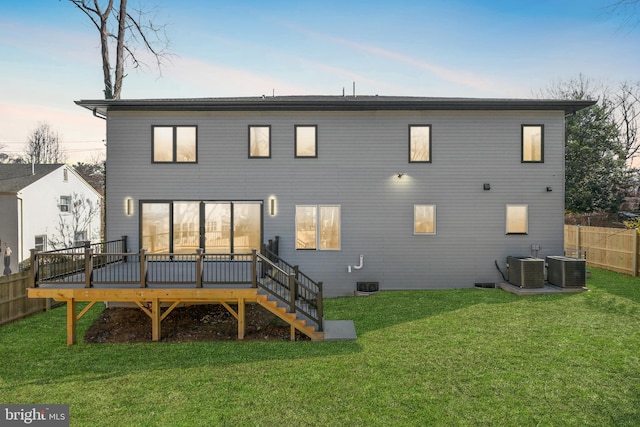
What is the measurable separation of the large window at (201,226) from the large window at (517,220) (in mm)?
8596

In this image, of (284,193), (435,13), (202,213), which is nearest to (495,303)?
(284,193)

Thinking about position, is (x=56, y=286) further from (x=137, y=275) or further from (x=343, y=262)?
(x=343, y=262)

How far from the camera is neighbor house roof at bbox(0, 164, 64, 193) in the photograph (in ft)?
65.6

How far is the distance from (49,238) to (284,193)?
19503 mm

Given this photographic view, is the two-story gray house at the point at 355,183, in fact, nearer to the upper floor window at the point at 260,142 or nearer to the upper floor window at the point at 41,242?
the upper floor window at the point at 260,142

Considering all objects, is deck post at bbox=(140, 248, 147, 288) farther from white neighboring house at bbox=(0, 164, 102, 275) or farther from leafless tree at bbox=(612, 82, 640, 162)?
leafless tree at bbox=(612, 82, 640, 162)

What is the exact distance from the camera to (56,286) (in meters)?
7.77

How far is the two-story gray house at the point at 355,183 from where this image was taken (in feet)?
37.3

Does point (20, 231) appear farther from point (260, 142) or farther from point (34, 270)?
point (260, 142)

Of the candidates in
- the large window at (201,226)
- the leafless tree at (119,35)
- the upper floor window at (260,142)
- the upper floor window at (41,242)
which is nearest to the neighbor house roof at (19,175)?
the upper floor window at (41,242)

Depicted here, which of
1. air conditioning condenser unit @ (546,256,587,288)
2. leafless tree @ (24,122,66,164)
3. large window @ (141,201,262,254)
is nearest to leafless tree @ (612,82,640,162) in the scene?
air conditioning condenser unit @ (546,256,587,288)

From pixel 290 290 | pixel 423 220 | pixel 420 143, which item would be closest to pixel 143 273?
pixel 290 290

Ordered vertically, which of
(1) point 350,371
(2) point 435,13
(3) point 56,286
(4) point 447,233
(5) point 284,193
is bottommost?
(1) point 350,371

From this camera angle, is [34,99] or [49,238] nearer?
[49,238]
